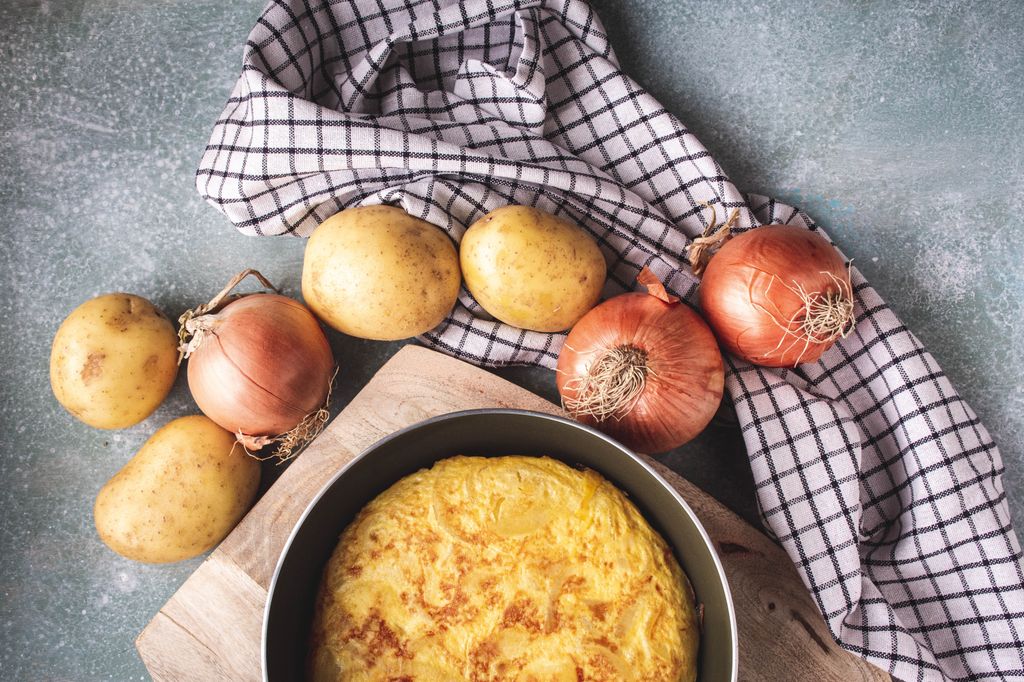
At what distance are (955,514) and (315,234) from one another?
1765 millimetres

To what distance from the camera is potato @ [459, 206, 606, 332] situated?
1660 millimetres

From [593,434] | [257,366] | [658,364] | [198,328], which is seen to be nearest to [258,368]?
[257,366]

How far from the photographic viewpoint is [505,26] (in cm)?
191

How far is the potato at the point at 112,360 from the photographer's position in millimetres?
1728

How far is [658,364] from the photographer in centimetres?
157

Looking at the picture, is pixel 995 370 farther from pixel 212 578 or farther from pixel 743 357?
pixel 212 578

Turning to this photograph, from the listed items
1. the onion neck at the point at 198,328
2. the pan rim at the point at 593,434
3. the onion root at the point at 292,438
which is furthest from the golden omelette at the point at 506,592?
the onion neck at the point at 198,328

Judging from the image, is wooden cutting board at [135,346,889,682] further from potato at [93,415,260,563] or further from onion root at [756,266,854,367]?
onion root at [756,266,854,367]

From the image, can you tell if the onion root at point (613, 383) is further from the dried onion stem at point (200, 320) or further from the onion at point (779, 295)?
the dried onion stem at point (200, 320)

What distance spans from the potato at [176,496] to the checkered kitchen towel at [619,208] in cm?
58

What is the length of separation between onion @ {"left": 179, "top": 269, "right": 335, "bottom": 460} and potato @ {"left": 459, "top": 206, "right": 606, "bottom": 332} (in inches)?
17.9

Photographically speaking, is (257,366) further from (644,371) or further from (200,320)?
(644,371)

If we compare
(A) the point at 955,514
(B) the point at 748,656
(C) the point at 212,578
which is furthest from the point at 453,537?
(A) the point at 955,514

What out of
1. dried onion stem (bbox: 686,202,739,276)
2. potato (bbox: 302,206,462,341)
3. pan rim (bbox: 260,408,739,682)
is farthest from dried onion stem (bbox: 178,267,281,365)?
dried onion stem (bbox: 686,202,739,276)
